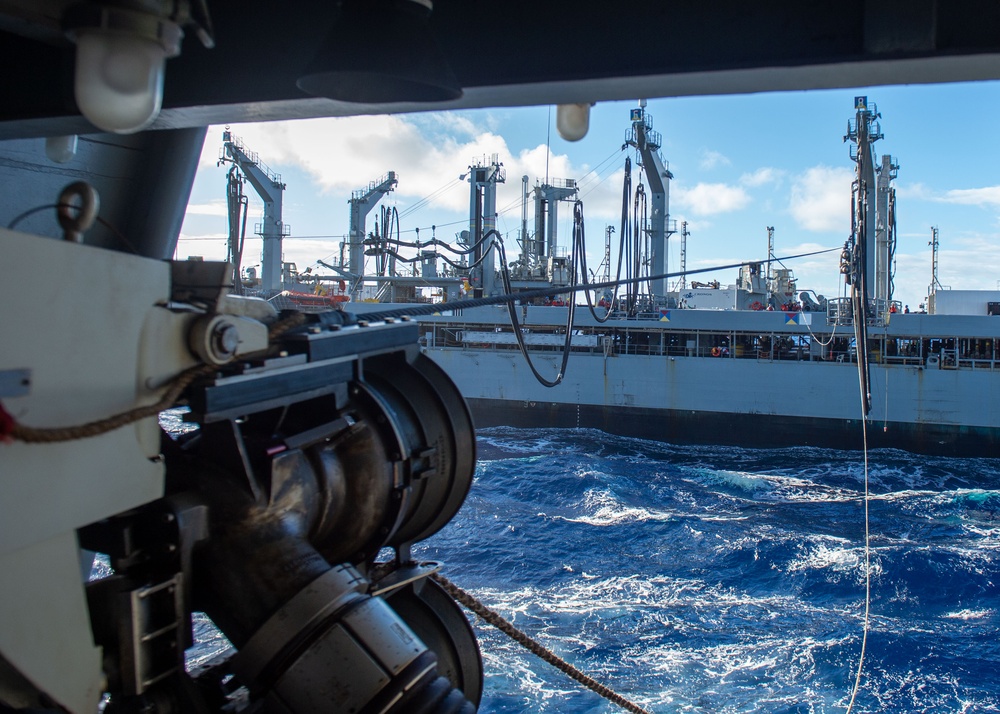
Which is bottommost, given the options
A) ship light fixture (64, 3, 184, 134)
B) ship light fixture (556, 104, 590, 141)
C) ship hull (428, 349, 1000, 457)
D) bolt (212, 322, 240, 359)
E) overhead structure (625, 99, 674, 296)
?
ship hull (428, 349, 1000, 457)

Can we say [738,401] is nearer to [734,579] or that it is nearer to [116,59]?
[734,579]

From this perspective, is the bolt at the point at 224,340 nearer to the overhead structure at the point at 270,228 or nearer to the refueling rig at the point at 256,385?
the refueling rig at the point at 256,385

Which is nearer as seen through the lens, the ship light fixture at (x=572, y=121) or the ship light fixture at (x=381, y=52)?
the ship light fixture at (x=381, y=52)

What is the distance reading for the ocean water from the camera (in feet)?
32.7

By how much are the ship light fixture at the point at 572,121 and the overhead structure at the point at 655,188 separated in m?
28.2

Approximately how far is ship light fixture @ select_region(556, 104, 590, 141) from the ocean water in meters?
8.23

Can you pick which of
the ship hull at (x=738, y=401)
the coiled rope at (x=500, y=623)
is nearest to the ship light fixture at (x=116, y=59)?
the coiled rope at (x=500, y=623)

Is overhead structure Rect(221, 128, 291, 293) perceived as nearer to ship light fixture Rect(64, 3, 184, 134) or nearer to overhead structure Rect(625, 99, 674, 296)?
overhead structure Rect(625, 99, 674, 296)

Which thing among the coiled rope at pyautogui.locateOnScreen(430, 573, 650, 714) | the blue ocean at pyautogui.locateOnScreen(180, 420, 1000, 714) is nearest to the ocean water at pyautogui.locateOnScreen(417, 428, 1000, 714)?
the blue ocean at pyautogui.locateOnScreen(180, 420, 1000, 714)

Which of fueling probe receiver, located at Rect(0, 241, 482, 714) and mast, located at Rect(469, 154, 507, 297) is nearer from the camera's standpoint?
fueling probe receiver, located at Rect(0, 241, 482, 714)

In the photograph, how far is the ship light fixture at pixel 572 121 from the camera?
2982mm

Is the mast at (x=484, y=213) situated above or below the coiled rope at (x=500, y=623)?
above

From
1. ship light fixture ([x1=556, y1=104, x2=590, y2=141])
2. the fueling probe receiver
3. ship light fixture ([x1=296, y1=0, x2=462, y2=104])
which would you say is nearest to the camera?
the fueling probe receiver

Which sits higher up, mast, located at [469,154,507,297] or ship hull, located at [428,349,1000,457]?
mast, located at [469,154,507,297]
